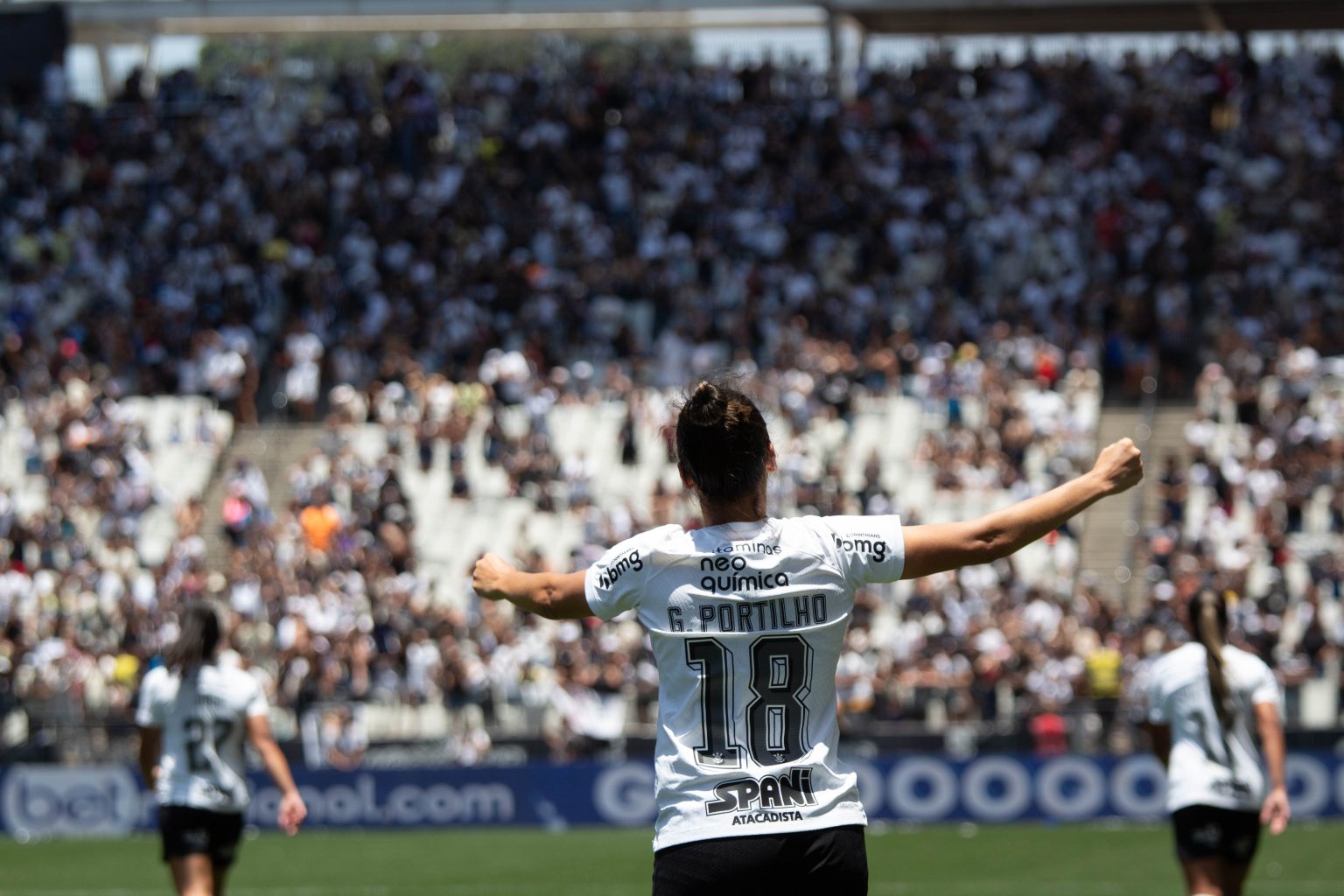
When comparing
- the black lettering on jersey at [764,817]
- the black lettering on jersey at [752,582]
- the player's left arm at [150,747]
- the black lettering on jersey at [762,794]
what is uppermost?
the black lettering on jersey at [752,582]

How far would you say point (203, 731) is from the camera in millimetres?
9117

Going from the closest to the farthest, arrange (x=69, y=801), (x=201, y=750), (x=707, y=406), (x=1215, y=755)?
(x=707, y=406) < (x=1215, y=755) < (x=201, y=750) < (x=69, y=801)

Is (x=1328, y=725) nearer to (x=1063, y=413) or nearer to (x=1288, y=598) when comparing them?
(x=1288, y=598)

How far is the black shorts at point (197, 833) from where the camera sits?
902 centimetres

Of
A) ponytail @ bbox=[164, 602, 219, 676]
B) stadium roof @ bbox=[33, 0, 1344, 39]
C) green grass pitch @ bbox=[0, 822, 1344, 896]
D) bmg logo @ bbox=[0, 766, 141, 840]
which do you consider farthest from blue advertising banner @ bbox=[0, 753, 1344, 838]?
stadium roof @ bbox=[33, 0, 1344, 39]

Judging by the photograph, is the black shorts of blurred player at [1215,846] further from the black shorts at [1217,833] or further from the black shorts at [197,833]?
the black shorts at [197,833]

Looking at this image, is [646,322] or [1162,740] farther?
[646,322]

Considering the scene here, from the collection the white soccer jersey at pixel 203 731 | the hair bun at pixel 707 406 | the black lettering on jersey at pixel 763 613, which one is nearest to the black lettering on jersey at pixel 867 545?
the black lettering on jersey at pixel 763 613

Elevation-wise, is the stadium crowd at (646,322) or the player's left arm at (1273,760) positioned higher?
the stadium crowd at (646,322)

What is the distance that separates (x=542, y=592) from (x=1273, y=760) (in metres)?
5.08

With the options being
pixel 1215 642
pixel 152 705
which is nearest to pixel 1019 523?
pixel 1215 642

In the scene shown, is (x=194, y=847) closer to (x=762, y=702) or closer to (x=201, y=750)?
(x=201, y=750)

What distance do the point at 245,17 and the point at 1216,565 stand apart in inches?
848

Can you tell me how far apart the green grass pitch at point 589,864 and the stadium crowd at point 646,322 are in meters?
2.24
